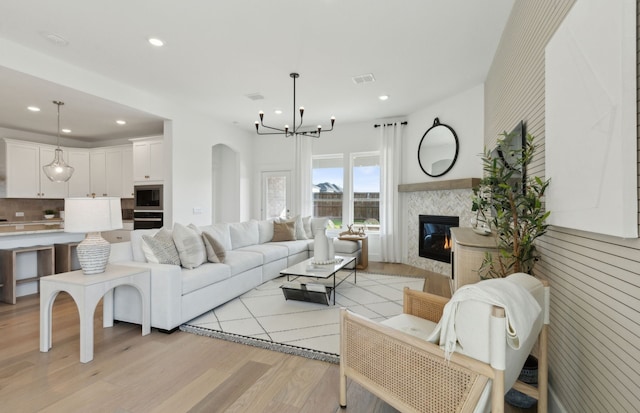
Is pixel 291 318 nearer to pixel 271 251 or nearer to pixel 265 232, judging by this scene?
pixel 271 251

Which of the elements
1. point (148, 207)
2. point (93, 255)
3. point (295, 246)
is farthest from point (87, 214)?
point (148, 207)

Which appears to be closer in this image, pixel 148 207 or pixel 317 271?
pixel 317 271

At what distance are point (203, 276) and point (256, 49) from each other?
97.5 inches

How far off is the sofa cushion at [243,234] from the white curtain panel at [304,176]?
163 centimetres

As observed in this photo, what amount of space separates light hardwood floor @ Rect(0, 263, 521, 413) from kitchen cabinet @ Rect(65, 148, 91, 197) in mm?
4740

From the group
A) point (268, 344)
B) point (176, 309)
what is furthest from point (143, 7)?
point (268, 344)

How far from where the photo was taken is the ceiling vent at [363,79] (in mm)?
4047

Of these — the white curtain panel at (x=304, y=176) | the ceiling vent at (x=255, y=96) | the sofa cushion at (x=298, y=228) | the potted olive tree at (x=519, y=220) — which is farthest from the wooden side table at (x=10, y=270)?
the potted olive tree at (x=519, y=220)

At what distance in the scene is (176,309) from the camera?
2781 millimetres

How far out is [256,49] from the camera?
3.34 m

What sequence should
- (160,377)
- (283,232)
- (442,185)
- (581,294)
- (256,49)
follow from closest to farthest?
(581,294)
(160,377)
(256,49)
(442,185)
(283,232)

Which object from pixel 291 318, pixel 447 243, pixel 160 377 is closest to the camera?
pixel 160 377

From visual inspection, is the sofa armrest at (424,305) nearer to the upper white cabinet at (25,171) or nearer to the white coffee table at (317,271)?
the white coffee table at (317,271)

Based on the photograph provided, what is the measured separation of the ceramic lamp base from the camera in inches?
97.7
